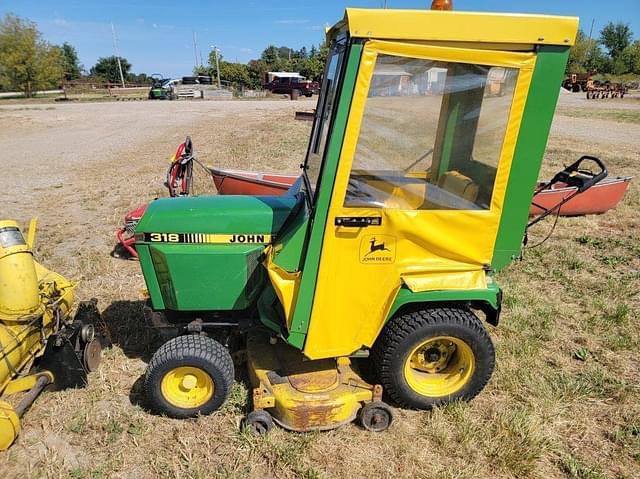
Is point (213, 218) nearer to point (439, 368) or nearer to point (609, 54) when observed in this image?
point (439, 368)

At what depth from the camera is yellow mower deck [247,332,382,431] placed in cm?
265

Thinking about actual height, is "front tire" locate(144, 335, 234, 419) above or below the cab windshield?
below

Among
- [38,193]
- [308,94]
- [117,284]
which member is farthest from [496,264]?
[308,94]

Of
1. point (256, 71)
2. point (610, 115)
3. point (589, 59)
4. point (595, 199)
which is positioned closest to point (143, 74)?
point (256, 71)

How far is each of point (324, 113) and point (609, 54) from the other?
7674 cm

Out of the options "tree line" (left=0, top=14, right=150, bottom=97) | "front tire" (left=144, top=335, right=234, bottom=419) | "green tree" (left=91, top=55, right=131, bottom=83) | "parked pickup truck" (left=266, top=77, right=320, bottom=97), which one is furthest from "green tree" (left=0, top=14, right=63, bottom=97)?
"front tire" (left=144, top=335, right=234, bottom=419)

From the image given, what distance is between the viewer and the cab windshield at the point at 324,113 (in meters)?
2.40

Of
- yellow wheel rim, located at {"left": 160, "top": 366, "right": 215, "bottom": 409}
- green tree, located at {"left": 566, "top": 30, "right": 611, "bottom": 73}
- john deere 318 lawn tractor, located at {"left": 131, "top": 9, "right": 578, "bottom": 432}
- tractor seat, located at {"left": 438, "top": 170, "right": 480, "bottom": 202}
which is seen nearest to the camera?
john deere 318 lawn tractor, located at {"left": 131, "top": 9, "right": 578, "bottom": 432}

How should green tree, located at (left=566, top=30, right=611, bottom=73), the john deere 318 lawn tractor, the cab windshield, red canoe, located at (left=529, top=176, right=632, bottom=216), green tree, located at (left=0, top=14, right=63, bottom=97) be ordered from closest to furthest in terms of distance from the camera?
1. the john deere 318 lawn tractor
2. the cab windshield
3. red canoe, located at (left=529, top=176, right=632, bottom=216)
4. green tree, located at (left=0, top=14, right=63, bottom=97)
5. green tree, located at (left=566, top=30, right=611, bottom=73)

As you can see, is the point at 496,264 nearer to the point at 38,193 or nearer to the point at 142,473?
the point at 142,473

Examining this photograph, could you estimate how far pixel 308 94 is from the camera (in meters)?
39.1

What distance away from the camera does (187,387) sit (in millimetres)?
2836

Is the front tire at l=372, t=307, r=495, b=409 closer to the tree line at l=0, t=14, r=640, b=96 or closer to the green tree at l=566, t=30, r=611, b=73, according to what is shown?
the tree line at l=0, t=14, r=640, b=96

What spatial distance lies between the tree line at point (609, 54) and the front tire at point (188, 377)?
214 ft
